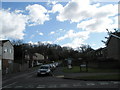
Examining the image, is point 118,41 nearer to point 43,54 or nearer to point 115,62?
point 115,62

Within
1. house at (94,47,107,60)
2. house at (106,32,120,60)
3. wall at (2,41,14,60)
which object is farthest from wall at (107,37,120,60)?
wall at (2,41,14,60)

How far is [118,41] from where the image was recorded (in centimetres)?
4919

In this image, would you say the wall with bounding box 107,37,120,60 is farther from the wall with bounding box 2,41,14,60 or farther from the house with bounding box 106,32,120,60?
the wall with bounding box 2,41,14,60

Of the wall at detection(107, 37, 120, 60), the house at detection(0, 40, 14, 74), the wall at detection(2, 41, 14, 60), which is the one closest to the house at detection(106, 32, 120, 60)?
the wall at detection(107, 37, 120, 60)

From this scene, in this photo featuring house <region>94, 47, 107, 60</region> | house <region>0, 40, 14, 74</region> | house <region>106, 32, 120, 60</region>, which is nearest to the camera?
house <region>0, 40, 14, 74</region>

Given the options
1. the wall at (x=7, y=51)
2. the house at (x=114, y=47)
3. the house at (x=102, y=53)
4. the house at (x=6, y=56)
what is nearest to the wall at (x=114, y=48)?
the house at (x=114, y=47)

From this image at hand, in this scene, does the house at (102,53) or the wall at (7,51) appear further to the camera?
the house at (102,53)

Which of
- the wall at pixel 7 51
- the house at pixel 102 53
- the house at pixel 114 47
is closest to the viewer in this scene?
the house at pixel 114 47

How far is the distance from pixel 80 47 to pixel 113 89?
108 m

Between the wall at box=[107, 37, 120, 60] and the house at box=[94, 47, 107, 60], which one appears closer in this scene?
the wall at box=[107, 37, 120, 60]

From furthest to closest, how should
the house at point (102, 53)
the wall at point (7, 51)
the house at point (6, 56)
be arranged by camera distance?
the house at point (102, 53) < the wall at point (7, 51) < the house at point (6, 56)

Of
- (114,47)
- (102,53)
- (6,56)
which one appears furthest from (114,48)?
(102,53)

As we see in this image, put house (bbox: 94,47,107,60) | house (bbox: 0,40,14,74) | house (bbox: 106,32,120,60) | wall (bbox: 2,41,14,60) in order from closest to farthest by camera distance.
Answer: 1. house (bbox: 0,40,14,74)
2. house (bbox: 106,32,120,60)
3. wall (bbox: 2,41,14,60)
4. house (bbox: 94,47,107,60)

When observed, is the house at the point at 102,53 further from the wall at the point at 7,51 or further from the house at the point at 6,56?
the house at the point at 6,56
